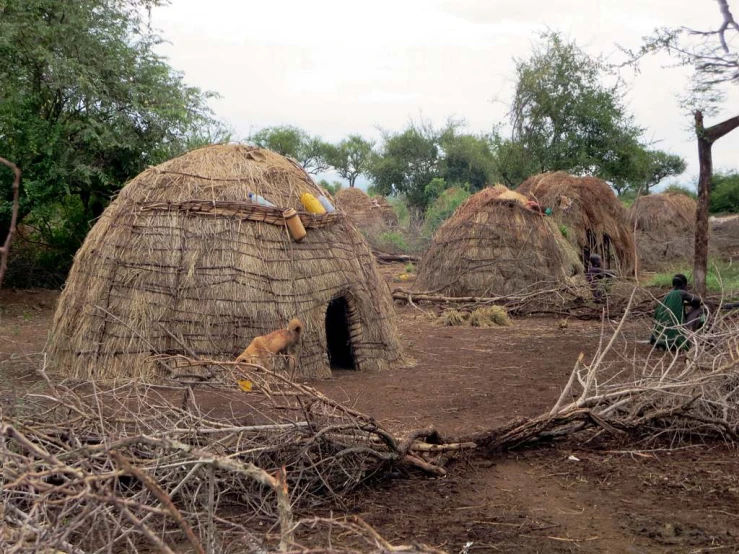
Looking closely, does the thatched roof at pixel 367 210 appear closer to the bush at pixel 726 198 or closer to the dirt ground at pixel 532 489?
the bush at pixel 726 198

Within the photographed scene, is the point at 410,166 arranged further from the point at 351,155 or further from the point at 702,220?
the point at 702,220

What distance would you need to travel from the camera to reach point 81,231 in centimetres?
1477

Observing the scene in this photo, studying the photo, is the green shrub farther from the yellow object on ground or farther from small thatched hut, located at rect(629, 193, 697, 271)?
the yellow object on ground

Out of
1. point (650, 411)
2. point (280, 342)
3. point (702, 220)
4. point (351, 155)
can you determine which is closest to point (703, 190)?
point (702, 220)

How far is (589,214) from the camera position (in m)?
18.4

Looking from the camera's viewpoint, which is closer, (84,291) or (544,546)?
(544,546)

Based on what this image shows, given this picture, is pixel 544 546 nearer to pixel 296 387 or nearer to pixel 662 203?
pixel 296 387

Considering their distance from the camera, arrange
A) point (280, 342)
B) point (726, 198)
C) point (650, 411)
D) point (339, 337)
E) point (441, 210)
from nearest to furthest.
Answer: point (650, 411) → point (280, 342) → point (339, 337) → point (441, 210) → point (726, 198)

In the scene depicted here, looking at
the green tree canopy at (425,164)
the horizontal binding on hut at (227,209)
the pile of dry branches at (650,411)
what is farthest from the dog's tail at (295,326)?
the green tree canopy at (425,164)

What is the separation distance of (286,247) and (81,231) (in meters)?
7.92

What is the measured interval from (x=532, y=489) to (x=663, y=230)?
19.8 metres

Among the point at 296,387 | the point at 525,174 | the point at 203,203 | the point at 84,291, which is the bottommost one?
the point at 296,387

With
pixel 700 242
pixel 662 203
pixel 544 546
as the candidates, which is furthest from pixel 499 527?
pixel 662 203

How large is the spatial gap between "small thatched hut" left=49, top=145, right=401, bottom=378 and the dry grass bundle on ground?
16.9 metres
